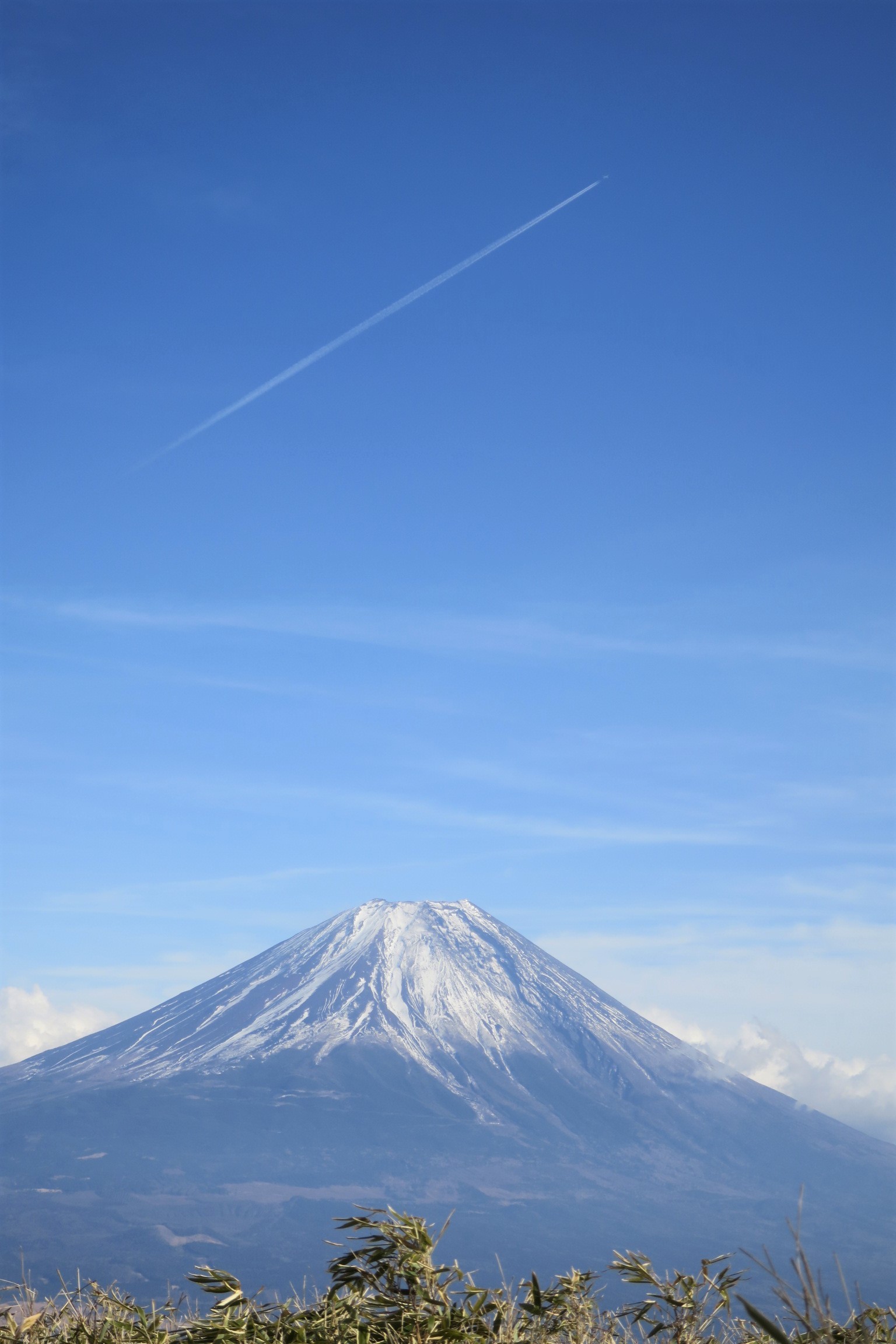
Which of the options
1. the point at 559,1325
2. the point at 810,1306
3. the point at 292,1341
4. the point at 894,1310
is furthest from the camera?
the point at 894,1310

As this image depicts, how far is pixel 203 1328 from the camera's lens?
3.97 metres

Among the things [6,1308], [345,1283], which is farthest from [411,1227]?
[6,1308]

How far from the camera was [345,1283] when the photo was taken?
4.29 metres

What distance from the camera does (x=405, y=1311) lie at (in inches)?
158

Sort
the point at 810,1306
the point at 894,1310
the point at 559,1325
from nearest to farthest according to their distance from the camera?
the point at 810,1306
the point at 559,1325
the point at 894,1310

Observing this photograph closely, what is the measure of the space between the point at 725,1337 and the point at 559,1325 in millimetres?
748

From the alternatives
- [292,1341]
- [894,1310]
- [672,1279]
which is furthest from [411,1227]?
[894,1310]

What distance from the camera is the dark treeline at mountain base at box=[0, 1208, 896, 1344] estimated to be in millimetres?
3908

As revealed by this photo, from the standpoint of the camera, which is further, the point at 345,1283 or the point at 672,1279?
the point at 672,1279

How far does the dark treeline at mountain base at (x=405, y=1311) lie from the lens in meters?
3.91

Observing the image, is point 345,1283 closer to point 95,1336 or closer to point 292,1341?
point 292,1341

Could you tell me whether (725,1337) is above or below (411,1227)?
below

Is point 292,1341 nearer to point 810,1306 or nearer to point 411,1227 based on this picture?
point 411,1227

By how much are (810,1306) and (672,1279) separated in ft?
8.27
